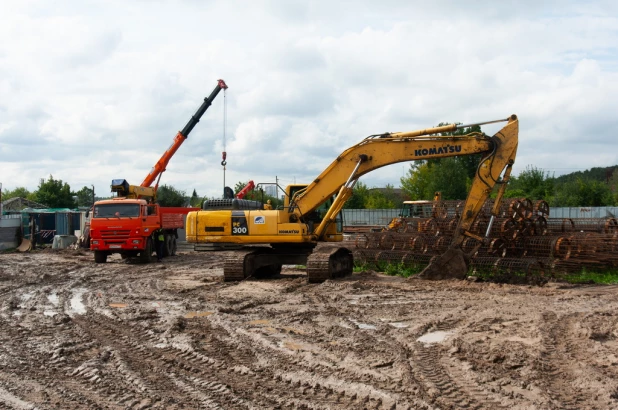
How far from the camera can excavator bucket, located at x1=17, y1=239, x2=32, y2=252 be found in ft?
98.1

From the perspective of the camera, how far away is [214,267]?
21141 millimetres

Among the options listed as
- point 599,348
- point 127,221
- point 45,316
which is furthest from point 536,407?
point 127,221

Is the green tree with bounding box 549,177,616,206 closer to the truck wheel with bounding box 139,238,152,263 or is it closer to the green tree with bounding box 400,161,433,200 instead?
the green tree with bounding box 400,161,433,200

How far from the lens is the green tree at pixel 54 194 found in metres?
74.7

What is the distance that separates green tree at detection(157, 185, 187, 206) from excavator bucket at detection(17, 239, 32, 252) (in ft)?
101

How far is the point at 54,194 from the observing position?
75188mm

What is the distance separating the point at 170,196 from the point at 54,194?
2058 cm

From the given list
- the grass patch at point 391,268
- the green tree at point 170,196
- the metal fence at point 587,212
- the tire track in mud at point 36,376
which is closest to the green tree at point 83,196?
the green tree at point 170,196

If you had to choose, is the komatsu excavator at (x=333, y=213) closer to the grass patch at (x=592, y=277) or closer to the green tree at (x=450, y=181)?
the grass patch at (x=592, y=277)

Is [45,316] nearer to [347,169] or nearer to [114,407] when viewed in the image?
[114,407]

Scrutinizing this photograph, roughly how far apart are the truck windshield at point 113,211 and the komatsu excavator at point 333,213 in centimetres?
679

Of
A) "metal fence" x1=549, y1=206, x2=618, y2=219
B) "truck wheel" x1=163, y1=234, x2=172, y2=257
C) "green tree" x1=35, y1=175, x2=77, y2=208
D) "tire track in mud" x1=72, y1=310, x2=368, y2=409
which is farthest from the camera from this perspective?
"green tree" x1=35, y1=175, x2=77, y2=208

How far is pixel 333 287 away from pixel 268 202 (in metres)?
3.63

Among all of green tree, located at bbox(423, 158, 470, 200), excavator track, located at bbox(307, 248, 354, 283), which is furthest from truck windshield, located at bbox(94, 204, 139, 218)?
green tree, located at bbox(423, 158, 470, 200)
